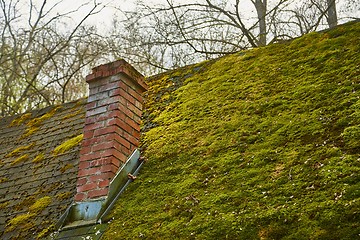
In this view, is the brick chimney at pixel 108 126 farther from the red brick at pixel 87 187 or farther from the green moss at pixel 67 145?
the green moss at pixel 67 145

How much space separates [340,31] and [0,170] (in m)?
4.42

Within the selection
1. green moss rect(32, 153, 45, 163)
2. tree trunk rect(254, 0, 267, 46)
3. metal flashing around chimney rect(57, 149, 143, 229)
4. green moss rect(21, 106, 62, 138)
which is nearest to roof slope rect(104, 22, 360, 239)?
metal flashing around chimney rect(57, 149, 143, 229)

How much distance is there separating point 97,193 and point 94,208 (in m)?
0.15

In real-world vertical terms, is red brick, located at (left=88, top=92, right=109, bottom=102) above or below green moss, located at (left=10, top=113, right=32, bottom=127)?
below

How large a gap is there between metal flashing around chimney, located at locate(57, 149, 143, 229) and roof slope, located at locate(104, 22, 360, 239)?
14cm

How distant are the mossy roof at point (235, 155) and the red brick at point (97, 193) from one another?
21 centimetres

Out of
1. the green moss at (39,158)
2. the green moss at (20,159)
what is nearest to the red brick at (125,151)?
the green moss at (39,158)

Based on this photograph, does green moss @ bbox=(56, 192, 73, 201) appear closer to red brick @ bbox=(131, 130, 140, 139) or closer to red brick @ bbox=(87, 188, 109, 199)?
red brick @ bbox=(87, 188, 109, 199)

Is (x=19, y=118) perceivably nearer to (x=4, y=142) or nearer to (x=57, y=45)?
(x=4, y=142)

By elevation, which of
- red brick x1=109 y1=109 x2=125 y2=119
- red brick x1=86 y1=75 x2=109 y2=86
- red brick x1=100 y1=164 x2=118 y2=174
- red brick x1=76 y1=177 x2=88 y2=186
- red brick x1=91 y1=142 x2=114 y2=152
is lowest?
red brick x1=76 y1=177 x2=88 y2=186

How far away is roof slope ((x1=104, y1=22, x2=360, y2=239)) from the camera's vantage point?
9.84ft

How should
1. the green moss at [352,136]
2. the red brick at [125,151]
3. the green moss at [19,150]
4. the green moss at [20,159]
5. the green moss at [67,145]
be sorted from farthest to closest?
1. the green moss at [19,150]
2. the green moss at [20,159]
3. the green moss at [67,145]
4. the red brick at [125,151]
5. the green moss at [352,136]

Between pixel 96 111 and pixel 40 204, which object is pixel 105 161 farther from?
pixel 40 204

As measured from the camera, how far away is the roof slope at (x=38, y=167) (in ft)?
15.0
